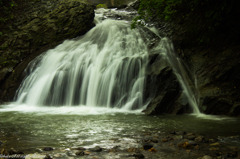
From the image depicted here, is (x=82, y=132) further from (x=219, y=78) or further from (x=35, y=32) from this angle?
(x=35, y=32)

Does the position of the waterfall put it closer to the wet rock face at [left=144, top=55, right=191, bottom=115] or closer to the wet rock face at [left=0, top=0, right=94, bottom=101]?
the wet rock face at [left=144, top=55, right=191, bottom=115]

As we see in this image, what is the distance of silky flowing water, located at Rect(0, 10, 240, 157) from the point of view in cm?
462

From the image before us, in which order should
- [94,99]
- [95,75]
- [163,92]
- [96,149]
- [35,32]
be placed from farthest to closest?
[35,32] → [95,75] → [94,99] → [163,92] → [96,149]

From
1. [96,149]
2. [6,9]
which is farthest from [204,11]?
[6,9]

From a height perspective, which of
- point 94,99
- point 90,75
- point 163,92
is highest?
point 90,75

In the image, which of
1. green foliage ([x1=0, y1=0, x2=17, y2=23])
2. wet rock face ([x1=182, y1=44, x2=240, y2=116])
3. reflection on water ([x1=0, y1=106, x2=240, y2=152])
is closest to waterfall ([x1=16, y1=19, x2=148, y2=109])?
wet rock face ([x1=182, y1=44, x2=240, y2=116])

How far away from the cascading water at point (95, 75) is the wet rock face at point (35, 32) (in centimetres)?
100

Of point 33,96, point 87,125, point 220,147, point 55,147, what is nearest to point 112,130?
point 87,125

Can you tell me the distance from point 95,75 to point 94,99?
1.33 m

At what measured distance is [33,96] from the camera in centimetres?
994

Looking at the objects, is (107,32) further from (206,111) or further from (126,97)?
(206,111)

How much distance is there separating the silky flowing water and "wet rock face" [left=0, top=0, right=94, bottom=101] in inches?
32.3

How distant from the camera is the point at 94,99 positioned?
9219 mm

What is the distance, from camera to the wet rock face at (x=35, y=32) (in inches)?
452
